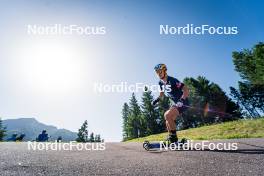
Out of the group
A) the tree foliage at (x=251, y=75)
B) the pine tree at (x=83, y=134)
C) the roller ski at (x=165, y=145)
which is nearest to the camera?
the roller ski at (x=165, y=145)

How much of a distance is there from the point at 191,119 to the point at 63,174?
83.7 meters

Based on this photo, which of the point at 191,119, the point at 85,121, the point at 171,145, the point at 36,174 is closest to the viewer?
the point at 36,174

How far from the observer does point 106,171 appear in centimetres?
427

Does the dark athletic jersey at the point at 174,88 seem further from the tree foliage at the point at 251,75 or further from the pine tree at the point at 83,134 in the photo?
the pine tree at the point at 83,134

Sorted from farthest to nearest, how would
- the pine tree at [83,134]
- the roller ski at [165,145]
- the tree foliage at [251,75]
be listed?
the pine tree at [83,134] → the tree foliage at [251,75] → the roller ski at [165,145]

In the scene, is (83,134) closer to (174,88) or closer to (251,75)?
(251,75)

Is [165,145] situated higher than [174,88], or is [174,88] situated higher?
[174,88]

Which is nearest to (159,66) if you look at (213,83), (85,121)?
(213,83)

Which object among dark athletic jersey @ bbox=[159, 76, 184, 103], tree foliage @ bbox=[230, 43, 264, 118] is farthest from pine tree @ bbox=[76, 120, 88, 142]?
dark athletic jersey @ bbox=[159, 76, 184, 103]

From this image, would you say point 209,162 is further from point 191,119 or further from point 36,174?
point 191,119

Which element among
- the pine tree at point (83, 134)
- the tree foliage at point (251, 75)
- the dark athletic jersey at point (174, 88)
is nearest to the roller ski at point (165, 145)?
the dark athletic jersey at point (174, 88)

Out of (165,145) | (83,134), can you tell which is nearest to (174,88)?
(165,145)

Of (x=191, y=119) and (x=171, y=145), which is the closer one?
(x=171, y=145)

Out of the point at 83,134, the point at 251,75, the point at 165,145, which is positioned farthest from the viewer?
the point at 83,134
